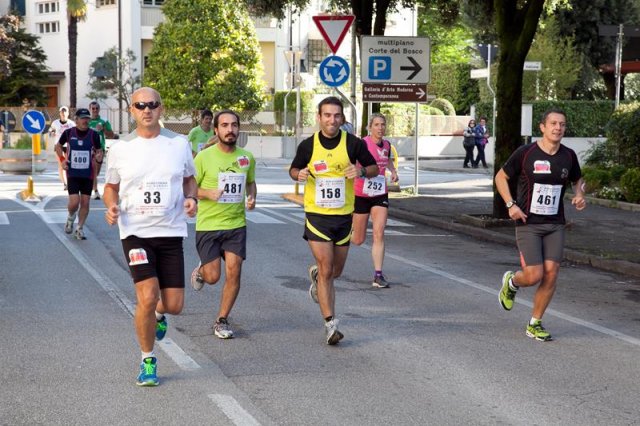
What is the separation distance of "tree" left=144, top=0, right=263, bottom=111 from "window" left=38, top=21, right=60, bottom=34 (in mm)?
16085

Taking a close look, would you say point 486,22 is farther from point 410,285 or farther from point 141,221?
point 141,221

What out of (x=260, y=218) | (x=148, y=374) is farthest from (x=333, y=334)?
(x=260, y=218)

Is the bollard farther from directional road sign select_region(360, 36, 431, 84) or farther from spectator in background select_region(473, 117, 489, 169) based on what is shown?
spectator in background select_region(473, 117, 489, 169)

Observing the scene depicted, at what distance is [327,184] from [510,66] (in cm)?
1019

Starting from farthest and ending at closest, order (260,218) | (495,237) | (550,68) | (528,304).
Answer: (550,68)
(260,218)
(495,237)
(528,304)

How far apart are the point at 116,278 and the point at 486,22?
1636 cm

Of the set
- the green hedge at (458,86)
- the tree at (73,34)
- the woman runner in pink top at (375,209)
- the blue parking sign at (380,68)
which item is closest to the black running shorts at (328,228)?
the woman runner in pink top at (375,209)

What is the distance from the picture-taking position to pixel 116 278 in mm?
12203

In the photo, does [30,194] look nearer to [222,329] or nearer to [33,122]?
[33,122]

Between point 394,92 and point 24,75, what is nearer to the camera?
point 394,92

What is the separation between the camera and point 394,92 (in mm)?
23938

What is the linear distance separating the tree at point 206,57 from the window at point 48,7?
16.4 m

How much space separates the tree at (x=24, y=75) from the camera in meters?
59.5

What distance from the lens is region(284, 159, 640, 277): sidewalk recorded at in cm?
1470
